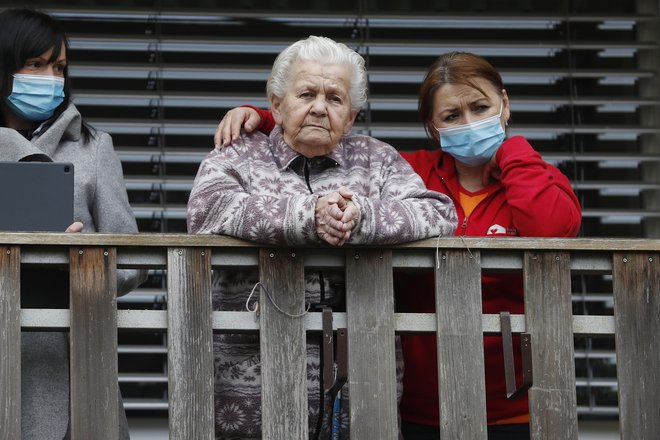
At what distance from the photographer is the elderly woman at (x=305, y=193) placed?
3793mm

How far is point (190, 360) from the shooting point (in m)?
3.86

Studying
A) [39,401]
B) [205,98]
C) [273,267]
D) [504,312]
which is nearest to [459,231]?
[504,312]

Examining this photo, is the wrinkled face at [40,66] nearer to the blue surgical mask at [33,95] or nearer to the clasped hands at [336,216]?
the blue surgical mask at [33,95]

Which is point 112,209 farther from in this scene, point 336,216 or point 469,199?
point 469,199

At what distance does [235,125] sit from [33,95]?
64 centimetres

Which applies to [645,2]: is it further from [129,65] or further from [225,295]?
[225,295]

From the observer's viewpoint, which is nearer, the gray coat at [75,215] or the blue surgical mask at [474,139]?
the gray coat at [75,215]

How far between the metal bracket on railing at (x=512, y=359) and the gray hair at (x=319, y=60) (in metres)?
0.78

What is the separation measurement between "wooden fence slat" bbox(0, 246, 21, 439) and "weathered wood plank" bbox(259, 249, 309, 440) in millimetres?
645

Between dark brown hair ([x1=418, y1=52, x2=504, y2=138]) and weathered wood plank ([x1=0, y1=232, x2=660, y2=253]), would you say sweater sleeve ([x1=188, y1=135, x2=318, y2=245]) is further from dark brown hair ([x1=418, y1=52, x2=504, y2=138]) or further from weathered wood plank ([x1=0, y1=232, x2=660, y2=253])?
dark brown hair ([x1=418, y1=52, x2=504, y2=138])

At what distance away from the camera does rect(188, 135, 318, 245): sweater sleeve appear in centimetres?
377

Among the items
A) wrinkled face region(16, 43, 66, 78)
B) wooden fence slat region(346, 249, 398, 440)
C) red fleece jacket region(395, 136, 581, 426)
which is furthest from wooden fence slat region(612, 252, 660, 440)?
wrinkled face region(16, 43, 66, 78)

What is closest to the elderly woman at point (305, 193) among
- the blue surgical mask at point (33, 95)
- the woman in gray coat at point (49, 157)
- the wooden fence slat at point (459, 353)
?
the wooden fence slat at point (459, 353)

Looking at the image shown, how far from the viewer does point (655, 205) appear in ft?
20.2
